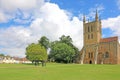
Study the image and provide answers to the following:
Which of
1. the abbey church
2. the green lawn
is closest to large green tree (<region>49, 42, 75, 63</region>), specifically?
the abbey church

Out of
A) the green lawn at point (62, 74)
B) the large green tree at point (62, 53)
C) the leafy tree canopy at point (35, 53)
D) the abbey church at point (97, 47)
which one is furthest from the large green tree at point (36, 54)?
the green lawn at point (62, 74)

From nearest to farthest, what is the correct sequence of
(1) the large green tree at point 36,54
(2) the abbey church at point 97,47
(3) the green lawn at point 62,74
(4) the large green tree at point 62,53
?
(3) the green lawn at point 62,74 < (1) the large green tree at point 36,54 < (2) the abbey church at point 97,47 < (4) the large green tree at point 62,53

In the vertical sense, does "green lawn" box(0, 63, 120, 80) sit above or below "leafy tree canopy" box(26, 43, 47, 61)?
below

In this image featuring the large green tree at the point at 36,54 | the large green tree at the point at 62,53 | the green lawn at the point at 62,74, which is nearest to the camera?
the green lawn at the point at 62,74

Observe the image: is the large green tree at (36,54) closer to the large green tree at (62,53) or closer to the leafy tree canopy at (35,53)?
the leafy tree canopy at (35,53)

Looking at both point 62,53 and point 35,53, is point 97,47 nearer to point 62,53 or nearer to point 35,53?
point 62,53

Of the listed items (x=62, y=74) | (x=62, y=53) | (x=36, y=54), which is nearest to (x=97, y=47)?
(x=62, y=53)

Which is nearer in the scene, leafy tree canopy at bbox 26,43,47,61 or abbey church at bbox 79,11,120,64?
leafy tree canopy at bbox 26,43,47,61

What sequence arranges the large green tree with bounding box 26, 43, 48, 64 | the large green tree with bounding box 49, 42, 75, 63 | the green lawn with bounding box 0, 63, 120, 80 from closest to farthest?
the green lawn with bounding box 0, 63, 120, 80 → the large green tree with bounding box 26, 43, 48, 64 → the large green tree with bounding box 49, 42, 75, 63

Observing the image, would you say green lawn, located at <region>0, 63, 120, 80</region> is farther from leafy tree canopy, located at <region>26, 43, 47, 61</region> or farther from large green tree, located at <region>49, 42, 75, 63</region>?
large green tree, located at <region>49, 42, 75, 63</region>

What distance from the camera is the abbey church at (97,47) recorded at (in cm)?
8179

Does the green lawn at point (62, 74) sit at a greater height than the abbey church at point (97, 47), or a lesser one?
lesser

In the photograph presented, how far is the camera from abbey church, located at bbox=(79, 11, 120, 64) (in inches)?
3220

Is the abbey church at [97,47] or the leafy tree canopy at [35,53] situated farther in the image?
the abbey church at [97,47]
